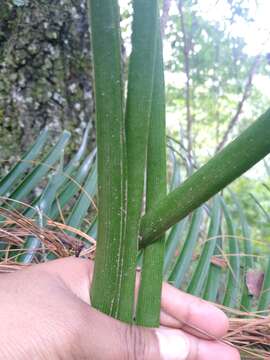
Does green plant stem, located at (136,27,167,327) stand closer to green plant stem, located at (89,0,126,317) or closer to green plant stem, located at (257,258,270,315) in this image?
green plant stem, located at (89,0,126,317)

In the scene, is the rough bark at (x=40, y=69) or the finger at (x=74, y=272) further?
the rough bark at (x=40, y=69)

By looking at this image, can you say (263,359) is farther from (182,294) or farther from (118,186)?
(118,186)

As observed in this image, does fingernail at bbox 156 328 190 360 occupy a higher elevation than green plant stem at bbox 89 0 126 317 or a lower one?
lower

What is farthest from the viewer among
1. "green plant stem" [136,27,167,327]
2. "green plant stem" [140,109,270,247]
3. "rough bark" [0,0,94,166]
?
"rough bark" [0,0,94,166]

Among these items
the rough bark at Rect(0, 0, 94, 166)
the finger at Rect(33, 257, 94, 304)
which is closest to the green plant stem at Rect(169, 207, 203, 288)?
the finger at Rect(33, 257, 94, 304)

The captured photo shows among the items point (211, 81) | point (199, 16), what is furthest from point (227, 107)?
point (199, 16)

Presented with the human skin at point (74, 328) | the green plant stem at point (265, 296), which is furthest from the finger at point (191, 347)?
the green plant stem at point (265, 296)

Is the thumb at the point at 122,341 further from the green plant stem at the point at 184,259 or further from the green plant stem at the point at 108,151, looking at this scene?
the green plant stem at the point at 184,259
